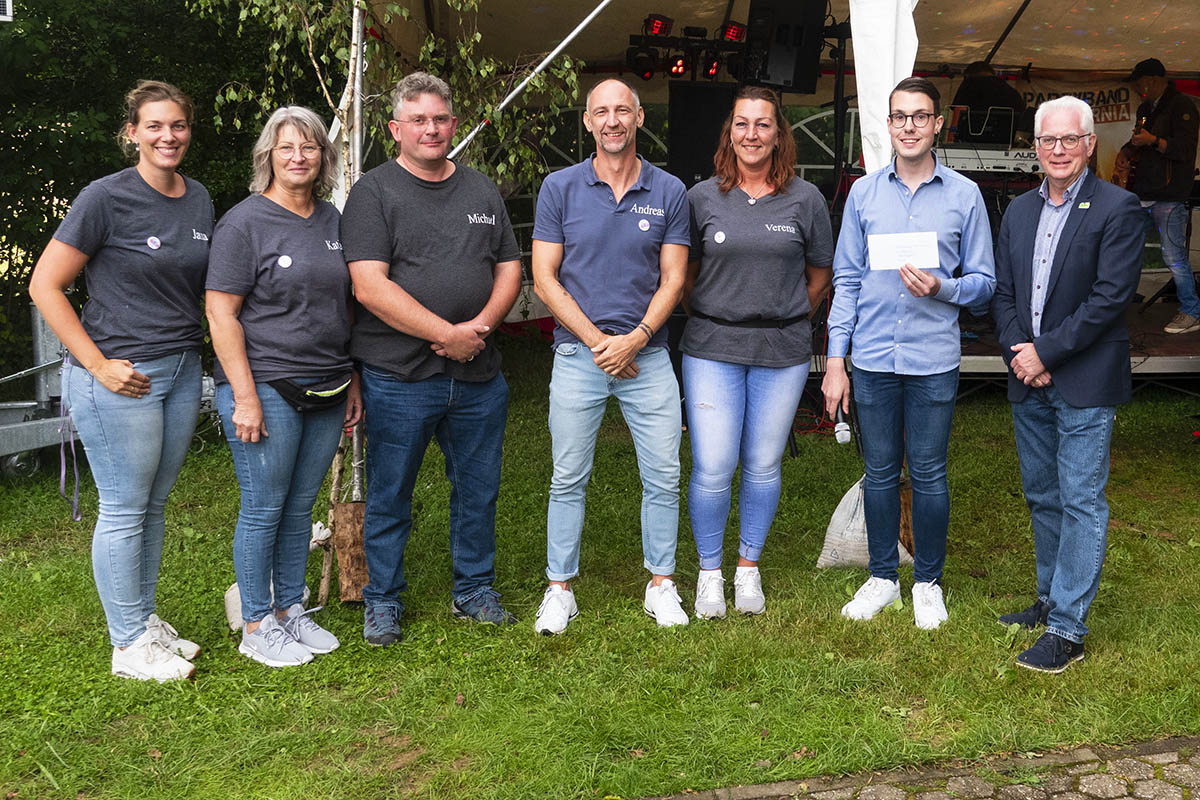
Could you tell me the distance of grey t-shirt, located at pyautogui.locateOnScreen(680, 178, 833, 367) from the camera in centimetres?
300

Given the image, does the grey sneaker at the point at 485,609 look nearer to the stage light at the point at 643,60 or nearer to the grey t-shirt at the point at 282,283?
the grey t-shirt at the point at 282,283

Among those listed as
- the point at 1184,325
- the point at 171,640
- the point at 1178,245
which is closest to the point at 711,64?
the point at 1178,245

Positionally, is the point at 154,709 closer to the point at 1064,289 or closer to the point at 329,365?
the point at 329,365

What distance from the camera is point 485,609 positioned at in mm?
3256

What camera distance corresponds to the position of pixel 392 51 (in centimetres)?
452

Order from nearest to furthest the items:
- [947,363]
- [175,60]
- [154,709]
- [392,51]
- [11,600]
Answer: [154,709]
[947,363]
[11,600]
[392,51]
[175,60]

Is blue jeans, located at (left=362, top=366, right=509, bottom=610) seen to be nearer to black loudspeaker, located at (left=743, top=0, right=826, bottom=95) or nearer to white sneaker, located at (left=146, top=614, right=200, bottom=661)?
white sneaker, located at (left=146, top=614, right=200, bottom=661)

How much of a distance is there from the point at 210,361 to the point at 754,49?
4.02 metres

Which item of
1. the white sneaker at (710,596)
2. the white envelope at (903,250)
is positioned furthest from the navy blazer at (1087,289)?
the white sneaker at (710,596)

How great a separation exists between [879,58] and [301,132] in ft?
6.48

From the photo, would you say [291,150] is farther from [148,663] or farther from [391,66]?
[391,66]

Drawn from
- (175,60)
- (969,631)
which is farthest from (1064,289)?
(175,60)

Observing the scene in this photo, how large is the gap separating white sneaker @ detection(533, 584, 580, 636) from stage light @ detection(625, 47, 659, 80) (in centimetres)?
488

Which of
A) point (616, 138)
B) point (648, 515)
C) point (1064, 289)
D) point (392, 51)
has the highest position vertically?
point (392, 51)
